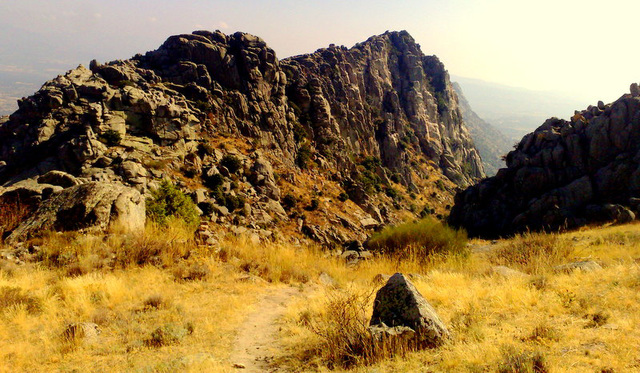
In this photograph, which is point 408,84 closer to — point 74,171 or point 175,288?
point 74,171

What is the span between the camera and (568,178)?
3048 centimetres

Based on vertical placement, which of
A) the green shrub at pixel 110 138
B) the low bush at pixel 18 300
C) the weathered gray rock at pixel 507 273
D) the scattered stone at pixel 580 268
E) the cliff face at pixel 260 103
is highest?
the cliff face at pixel 260 103

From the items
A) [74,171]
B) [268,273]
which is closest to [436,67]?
[74,171]

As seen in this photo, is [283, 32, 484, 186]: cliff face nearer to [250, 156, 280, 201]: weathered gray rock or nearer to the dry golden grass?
[250, 156, 280, 201]: weathered gray rock

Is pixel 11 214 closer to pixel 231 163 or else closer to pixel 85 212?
pixel 85 212

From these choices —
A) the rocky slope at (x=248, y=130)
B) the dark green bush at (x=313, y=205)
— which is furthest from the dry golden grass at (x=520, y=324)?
the dark green bush at (x=313, y=205)

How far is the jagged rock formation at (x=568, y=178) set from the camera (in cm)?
2666

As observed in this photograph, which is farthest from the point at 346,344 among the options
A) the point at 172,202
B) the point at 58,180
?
the point at 172,202

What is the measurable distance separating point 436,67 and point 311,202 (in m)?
93.1

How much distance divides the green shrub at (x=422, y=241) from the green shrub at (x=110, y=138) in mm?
27938

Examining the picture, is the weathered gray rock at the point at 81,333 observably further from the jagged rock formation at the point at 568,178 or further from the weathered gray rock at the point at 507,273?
the jagged rock formation at the point at 568,178

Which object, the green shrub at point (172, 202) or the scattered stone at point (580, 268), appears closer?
the scattered stone at point (580, 268)

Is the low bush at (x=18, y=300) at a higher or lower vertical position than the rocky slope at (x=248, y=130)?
lower

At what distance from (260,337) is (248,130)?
160 ft
